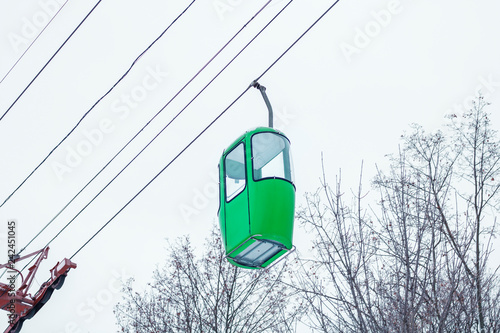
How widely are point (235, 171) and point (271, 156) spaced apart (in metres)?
0.69

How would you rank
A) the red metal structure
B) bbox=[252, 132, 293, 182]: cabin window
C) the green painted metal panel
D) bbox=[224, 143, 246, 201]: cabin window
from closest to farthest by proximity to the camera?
the green painted metal panel → bbox=[252, 132, 293, 182]: cabin window → bbox=[224, 143, 246, 201]: cabin window → the red metal structure

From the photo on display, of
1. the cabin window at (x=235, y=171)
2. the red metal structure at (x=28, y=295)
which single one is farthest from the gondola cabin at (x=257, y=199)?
the red metal structure at (x=28, y=295)

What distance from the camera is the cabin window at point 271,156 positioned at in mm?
8068

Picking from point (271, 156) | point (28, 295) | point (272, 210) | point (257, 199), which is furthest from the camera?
point (28, 295)

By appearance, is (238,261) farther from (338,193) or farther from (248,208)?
(338,193)

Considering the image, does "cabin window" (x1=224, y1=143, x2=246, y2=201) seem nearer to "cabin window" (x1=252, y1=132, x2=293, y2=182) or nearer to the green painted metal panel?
"cabin window" (x1=252, y1=132, x2=293, y2=182)

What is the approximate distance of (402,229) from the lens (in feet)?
31.4

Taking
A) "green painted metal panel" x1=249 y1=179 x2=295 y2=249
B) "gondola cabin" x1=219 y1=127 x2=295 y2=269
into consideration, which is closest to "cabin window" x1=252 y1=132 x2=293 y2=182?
"gondola cabin" x1=219 y1=127 x2=295 y2=269

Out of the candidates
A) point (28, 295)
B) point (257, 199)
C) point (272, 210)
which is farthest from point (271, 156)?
point (28, 295)

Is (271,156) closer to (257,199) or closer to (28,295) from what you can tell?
(257,199)

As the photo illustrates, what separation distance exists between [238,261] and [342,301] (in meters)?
2.10

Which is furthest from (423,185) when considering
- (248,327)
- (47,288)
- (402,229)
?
(47,288)

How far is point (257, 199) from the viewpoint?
7723mm

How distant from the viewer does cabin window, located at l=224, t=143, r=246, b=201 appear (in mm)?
8289
